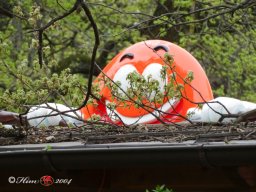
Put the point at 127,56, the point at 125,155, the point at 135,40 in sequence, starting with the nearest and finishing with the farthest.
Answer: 1. the point at 125,155
2. the point at 127,56
3. the point at 135,40

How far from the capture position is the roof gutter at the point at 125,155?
13.7ft

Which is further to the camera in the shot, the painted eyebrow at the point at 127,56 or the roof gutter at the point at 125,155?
the painted eyebrow at the point at 127,56

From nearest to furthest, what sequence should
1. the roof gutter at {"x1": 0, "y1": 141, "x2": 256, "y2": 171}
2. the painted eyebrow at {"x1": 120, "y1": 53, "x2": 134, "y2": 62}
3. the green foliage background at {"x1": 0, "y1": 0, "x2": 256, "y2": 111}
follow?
1. the roof gutter at {"x1": 0, "y1": 141, "x2": 256, "y2": 171}
2. the painted eyebrow at {"x1": 120, "y1": 53, "x2": 134, "y2": 62}
3. the green foliage background at {"x1": 0, "y1": 0, "x2": 256, "y2": 111}

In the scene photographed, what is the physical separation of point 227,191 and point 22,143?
1574 millimetres

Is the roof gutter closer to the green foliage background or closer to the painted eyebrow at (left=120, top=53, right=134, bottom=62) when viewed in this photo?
the painted eyebrow at (left=120, top=53, right=134, bottom=62)

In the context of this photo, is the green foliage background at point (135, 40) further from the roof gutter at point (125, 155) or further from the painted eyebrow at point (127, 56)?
the roof gutter at point (125, 155)

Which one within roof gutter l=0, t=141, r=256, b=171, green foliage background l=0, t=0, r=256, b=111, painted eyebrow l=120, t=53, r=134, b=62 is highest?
green foliage background l=0, t=0, r=256, b=111

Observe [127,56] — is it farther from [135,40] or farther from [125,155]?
[135,40]

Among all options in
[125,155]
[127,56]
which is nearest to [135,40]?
[127,56]

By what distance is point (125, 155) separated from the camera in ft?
14.7

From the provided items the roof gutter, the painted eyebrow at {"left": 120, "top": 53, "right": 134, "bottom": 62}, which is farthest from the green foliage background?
the roof gutter

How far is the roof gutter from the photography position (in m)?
4.18

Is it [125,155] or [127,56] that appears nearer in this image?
[125,155]

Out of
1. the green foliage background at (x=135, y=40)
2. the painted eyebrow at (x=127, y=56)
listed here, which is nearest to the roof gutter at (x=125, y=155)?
the painted eyebrow at (x=127, y=56)
